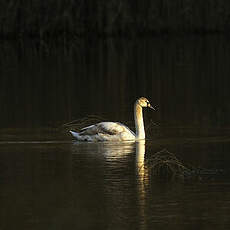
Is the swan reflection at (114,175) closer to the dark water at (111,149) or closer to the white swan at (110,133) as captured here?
the dark water at (111,149)

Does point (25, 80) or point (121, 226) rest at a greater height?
point (25, 80)

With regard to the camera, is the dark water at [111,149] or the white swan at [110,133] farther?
the white swan at [110,133]

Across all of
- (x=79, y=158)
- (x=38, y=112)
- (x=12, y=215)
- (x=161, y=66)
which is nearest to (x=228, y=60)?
(x=161, y=66)

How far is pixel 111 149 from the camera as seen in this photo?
613 inches

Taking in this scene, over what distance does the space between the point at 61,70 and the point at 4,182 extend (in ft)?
60.2

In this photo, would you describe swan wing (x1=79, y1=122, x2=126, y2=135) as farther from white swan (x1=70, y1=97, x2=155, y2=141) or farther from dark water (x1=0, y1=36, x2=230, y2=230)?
dark water (x1=0, y1=36, x2=230, y2=230)

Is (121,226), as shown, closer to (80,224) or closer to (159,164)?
(80,224)

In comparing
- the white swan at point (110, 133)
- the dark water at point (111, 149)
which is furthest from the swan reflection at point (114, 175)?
the white swan at point (110, 133)

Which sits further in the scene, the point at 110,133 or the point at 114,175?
the point at 110,133

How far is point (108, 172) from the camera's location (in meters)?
13.3

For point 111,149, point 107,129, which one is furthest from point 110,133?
point 111,149

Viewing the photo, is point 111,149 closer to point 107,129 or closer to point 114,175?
point 107,129

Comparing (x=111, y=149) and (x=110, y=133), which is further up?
(x=110, y=133)

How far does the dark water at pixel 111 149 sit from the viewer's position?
435 inches
